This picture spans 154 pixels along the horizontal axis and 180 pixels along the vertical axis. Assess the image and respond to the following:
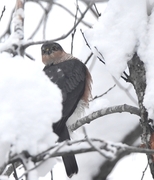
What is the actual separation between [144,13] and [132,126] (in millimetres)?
2078

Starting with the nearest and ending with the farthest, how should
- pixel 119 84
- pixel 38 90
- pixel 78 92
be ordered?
1. pixel 38 90
2. pixel 78 92
3. pixel 119 84

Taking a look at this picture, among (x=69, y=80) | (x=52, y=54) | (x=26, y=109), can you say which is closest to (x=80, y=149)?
(x=26, y=109)

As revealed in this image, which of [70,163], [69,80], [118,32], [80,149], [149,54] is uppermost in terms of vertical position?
[118,32]

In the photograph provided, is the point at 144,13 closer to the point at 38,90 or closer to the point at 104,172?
the point at 38,90

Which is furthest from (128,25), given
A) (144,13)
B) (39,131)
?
(39,131)

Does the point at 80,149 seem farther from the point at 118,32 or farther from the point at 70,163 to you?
the point at 70,163

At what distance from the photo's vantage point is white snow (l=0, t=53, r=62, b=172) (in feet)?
7.32

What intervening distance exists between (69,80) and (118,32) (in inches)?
54.1

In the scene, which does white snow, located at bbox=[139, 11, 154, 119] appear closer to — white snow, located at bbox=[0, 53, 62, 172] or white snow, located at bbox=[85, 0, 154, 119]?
white snow, located at bbox=[85, 0, 154, 119]

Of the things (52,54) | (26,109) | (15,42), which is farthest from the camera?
(52,54)

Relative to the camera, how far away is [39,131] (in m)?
2.26

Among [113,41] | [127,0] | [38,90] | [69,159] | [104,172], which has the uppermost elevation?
[127,0]

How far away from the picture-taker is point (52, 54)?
5.89m

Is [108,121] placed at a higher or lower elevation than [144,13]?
lower
